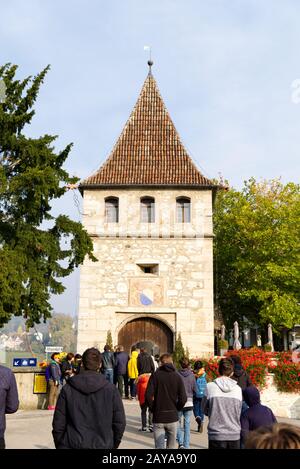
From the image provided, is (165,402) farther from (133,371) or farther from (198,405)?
(133,371)

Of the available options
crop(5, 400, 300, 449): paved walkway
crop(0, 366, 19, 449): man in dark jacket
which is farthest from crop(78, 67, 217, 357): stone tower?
crop(0, 366, 19, 449): man in dark jacket

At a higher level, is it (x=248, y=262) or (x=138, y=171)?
(x=138, y=171)

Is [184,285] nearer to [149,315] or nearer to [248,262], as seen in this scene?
[149,315]

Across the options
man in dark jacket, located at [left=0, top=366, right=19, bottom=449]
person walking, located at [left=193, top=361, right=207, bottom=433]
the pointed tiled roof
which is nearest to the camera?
man in dark jacket, located at [left=0, top=366, right=19, bottom=449]

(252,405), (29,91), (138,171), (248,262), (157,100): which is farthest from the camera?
(248,262)

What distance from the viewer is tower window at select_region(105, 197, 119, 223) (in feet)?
79.6

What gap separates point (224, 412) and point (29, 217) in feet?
41.4

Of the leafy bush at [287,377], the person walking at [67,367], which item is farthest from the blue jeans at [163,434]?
the leafy bush at [287,377]

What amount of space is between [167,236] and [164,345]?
4.71 m

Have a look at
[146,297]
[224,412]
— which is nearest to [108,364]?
[146,297]

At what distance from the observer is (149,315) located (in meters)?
23.0

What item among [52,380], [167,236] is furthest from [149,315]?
[52,380]

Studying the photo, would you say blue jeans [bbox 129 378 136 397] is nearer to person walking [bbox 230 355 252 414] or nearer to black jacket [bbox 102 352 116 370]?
black jacket [bbox 102 352 116 370]

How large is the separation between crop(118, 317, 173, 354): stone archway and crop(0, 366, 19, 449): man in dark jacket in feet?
57.8
